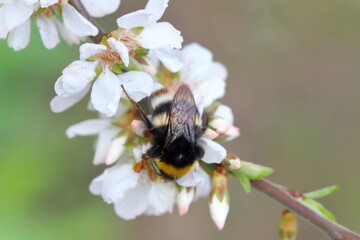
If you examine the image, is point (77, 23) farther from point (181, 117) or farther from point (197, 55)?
point (197, 55)

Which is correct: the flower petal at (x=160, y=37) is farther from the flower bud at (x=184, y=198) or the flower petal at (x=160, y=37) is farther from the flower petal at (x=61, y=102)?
the flower bud at (x=184, y=198)

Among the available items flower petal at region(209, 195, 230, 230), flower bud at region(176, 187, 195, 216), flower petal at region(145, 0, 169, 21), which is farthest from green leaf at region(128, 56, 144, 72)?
flower petal at region(209, 195, 230, 230)

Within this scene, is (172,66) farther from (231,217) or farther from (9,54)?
(231,217)

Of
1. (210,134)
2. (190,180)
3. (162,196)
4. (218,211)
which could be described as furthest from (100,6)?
(218,211)

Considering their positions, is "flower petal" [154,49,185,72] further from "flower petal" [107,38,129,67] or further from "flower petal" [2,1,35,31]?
"flower petal" [2,1,35,31]

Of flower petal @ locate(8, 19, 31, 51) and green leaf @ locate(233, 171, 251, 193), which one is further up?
flower petal @ locate(8, 19, 31, 51)

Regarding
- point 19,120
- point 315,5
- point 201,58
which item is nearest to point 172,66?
point 201,58

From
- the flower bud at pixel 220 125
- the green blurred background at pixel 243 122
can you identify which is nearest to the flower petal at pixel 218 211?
the flower bud at pixel 220 125
